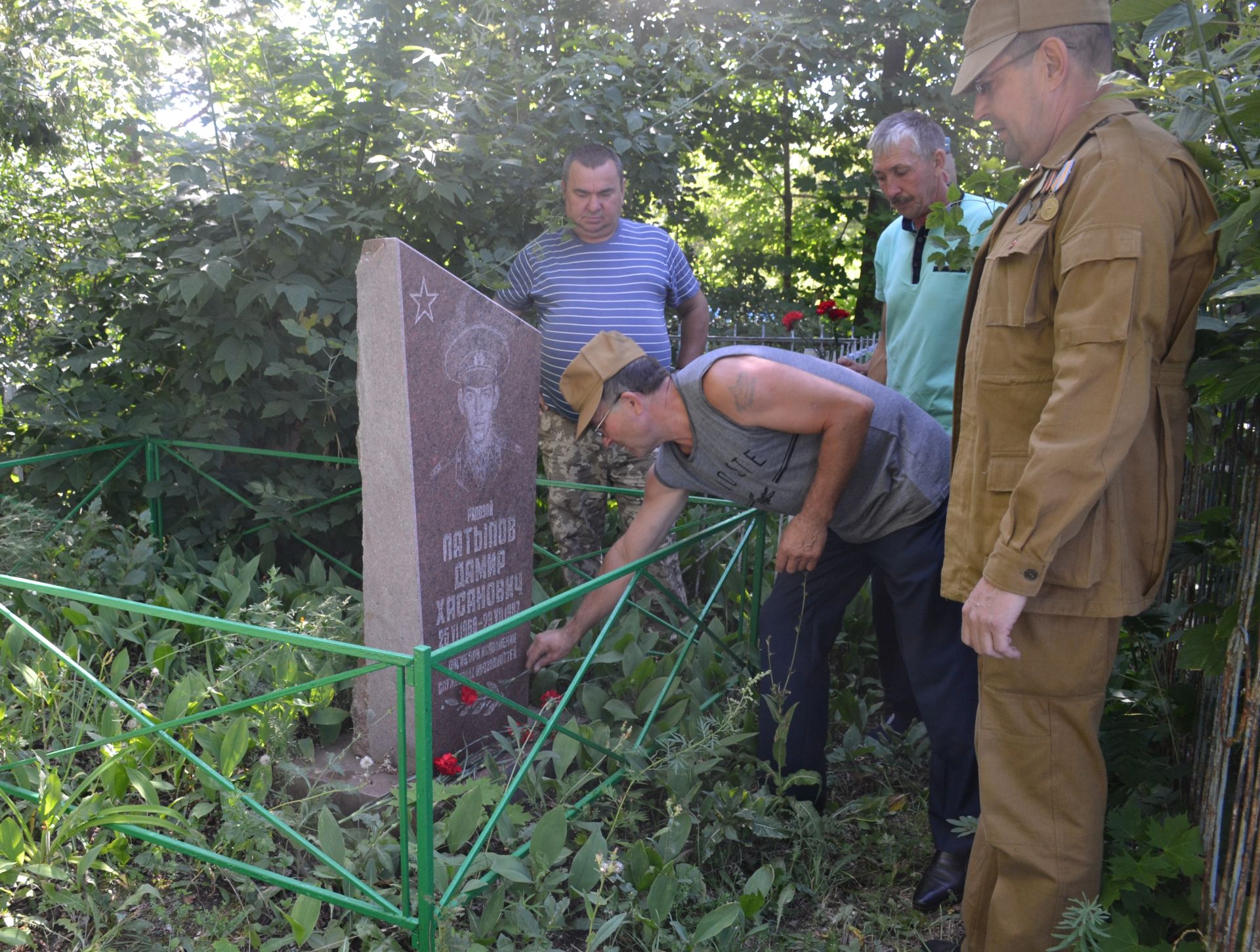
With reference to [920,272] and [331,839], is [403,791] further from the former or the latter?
[920,272]

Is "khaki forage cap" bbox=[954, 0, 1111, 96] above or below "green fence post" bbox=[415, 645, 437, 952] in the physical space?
above

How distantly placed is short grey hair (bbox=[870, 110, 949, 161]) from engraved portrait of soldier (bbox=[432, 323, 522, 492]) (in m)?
1.35

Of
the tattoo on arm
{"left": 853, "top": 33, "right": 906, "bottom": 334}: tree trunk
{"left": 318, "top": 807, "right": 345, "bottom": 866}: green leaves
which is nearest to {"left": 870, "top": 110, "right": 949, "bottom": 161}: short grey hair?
the tattoo on arm

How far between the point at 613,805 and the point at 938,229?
6.70ft

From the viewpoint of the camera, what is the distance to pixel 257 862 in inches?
94.9

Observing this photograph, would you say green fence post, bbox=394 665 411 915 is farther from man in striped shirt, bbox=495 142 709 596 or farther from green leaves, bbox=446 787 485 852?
man in striped shirt, bbox=495 142 709 596

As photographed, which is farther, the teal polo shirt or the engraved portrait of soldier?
the teal polo shirt

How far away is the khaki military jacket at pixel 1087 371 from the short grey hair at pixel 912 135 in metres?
1.20

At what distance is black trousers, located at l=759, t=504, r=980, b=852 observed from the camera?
2.64m

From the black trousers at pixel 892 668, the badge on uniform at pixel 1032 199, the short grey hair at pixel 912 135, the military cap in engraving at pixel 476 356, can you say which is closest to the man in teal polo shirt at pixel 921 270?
the short grey hair at pixel 912 135

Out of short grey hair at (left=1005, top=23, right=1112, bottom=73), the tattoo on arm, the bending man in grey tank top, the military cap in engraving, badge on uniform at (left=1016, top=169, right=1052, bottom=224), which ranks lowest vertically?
the bending man in grey tank top

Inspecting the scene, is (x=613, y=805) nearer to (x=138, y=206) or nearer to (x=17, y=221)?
(x=138, y=206)

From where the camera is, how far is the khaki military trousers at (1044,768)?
1837mm

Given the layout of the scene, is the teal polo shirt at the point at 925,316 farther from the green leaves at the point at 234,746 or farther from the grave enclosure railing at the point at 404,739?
the green leaves at the point at 234,746
